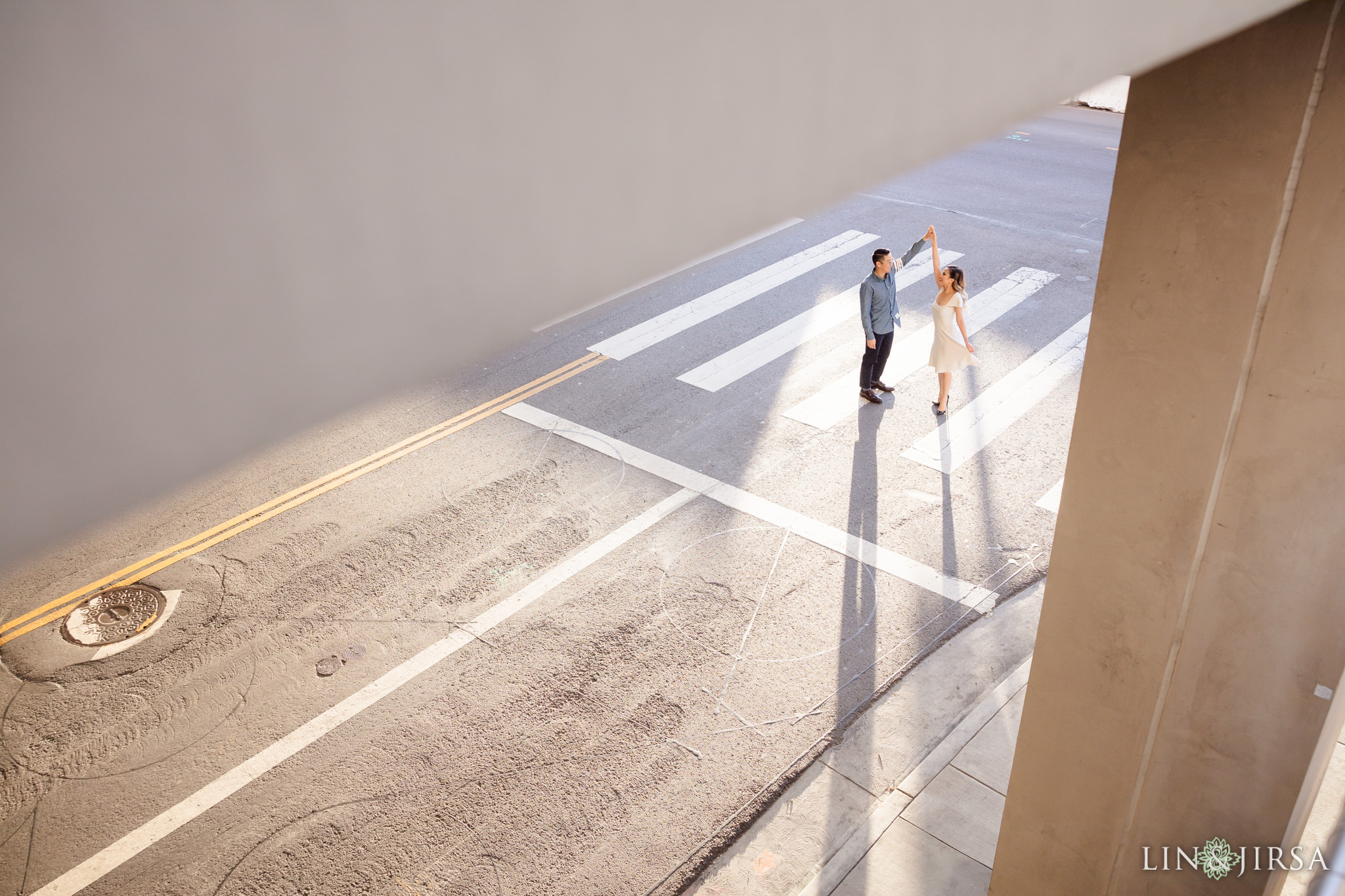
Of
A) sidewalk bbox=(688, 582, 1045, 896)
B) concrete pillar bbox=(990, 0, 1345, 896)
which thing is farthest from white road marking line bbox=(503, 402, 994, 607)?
concrete pillar bbox=(990, 0, 1345, 896)

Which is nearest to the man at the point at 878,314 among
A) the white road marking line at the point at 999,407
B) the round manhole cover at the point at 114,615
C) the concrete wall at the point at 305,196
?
the white road marking line at the point at 999,407

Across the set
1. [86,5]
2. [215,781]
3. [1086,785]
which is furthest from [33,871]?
[86,5]

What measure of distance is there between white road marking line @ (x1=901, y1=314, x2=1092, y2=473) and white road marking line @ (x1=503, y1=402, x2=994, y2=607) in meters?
1.56

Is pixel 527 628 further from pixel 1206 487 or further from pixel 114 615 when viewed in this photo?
pixel 1206 487

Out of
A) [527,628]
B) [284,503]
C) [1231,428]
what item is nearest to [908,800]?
[527,628]

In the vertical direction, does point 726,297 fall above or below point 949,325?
below

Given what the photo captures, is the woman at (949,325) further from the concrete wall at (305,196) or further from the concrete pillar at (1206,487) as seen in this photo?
the concrete wall at (305,196)

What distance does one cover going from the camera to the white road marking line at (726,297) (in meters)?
12.3

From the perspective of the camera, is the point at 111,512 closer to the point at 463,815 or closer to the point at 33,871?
the point at 463,815

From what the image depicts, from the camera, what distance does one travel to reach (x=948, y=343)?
9.69 meters

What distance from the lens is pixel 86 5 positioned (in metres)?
0.59

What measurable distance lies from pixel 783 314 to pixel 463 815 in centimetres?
833

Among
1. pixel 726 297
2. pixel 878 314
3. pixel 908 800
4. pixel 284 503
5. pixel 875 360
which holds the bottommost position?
pixel 908 800

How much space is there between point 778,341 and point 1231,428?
8.68m
